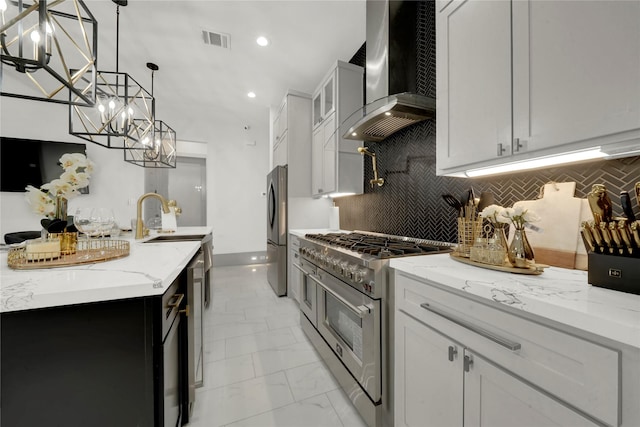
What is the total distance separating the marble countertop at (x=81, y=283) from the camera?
64cm

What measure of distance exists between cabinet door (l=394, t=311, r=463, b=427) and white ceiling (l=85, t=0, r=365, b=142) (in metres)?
2.65

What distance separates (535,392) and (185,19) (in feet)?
11.5

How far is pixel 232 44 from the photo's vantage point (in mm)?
2699

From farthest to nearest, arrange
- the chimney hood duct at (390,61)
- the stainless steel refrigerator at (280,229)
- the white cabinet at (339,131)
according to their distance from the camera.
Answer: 1. the stainless steel refrigerator at (280,229)
2. the white cabinet at (339,131)
3. the chimney hood duct at (390,61)

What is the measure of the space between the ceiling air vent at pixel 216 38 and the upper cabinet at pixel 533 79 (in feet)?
7.33

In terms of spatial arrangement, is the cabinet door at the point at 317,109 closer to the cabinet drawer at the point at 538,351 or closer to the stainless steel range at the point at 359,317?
the stainless steel range at the point at 359,317

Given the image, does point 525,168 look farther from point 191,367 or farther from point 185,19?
point 185,19

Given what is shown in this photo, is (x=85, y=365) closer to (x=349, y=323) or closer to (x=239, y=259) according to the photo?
(x=349, y=323)

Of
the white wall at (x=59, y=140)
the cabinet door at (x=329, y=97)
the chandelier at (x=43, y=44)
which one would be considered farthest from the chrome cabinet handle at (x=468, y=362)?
the white wall at (x=59, y=140)

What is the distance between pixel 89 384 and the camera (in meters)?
0.74

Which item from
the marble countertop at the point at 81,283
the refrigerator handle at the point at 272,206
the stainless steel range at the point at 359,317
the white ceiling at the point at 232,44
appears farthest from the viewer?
the refrigerator handle at the point at 272,206

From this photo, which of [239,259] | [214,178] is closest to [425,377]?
[239,259]

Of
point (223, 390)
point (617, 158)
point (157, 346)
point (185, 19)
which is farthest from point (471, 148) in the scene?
point (185, 19)

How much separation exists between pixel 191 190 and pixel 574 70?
5.66 meters
